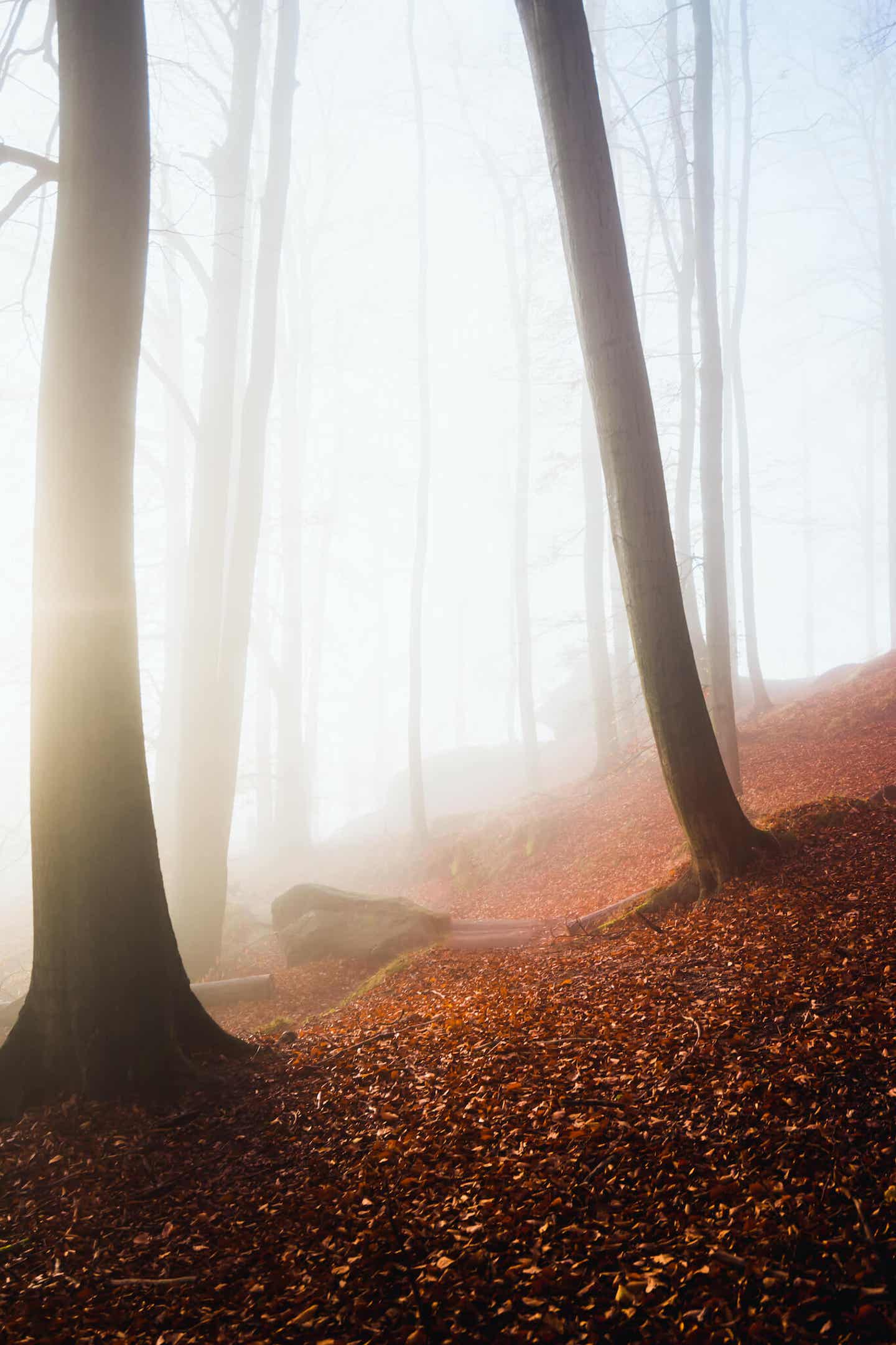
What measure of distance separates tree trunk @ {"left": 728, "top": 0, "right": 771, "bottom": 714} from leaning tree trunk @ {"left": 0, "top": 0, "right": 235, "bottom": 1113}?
14.4m

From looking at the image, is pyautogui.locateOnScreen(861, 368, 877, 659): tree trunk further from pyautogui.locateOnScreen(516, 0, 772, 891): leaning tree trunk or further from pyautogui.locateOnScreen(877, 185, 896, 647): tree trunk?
pyautogui.locateOnScreen(516, 0, 772, 891): leaning tree trunk

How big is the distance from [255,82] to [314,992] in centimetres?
1240

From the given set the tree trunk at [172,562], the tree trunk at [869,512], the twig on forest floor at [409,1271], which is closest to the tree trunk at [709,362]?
the twig on forest floor at [409,1271]

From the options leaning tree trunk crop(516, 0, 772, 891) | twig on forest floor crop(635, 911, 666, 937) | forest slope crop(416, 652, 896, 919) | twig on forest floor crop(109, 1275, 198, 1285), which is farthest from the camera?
forest slope crop(416, 652, 896, 919)

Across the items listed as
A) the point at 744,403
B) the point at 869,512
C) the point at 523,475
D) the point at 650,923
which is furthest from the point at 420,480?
the point at 869,512

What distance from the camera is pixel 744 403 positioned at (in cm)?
1814

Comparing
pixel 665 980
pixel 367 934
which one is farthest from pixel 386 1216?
pixel 367 934

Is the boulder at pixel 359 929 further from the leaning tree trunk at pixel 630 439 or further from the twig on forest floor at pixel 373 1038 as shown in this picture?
the leaning tree trunk at pixel 630 439

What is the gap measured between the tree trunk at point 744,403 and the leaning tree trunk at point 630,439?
462 inches

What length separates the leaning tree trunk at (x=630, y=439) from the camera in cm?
481

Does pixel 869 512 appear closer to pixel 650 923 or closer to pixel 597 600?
pixel 597 600

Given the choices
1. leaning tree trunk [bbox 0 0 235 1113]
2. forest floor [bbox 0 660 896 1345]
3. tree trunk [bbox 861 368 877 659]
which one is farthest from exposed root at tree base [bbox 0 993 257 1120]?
tree trunk [bbox 861 368 877 659]

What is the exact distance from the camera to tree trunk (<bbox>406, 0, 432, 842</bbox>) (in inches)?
651

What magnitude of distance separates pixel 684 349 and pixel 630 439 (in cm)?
1193
